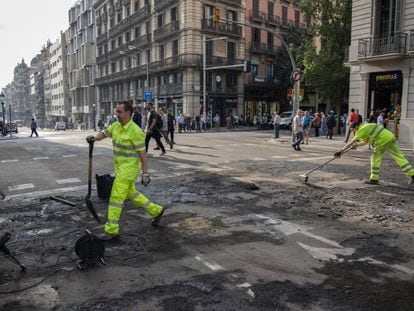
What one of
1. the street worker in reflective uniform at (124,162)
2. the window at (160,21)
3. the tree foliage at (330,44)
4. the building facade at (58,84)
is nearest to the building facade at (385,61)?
the tree foliage at (330,44)

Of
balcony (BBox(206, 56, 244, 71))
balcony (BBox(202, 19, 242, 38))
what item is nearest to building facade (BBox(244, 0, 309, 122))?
balcony (BBox(202, 19, 242, 38))

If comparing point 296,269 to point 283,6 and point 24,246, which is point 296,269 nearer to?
point 24,246

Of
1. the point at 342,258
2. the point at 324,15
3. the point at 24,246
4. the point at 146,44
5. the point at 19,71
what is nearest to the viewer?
the point at 342,258

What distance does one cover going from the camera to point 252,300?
362cm

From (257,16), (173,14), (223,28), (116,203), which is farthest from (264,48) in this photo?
(116,203)

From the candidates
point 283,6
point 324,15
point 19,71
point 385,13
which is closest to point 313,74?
point 324,15

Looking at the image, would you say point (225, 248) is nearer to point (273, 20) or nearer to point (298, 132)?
point (298, 132)

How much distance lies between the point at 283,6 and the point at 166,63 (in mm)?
17198

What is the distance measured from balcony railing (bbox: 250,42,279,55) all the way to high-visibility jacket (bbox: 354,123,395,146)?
39.8 meters

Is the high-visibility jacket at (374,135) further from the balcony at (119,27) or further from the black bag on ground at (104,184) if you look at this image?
the balcony at (119,27)

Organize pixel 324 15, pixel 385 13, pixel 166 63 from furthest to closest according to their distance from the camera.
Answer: pixel 166 63 → pixel 324 15 → pixel 385 13

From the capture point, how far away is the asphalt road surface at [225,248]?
369 centimetres

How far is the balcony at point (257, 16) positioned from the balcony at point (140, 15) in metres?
11.8

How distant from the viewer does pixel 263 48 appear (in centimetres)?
4847
